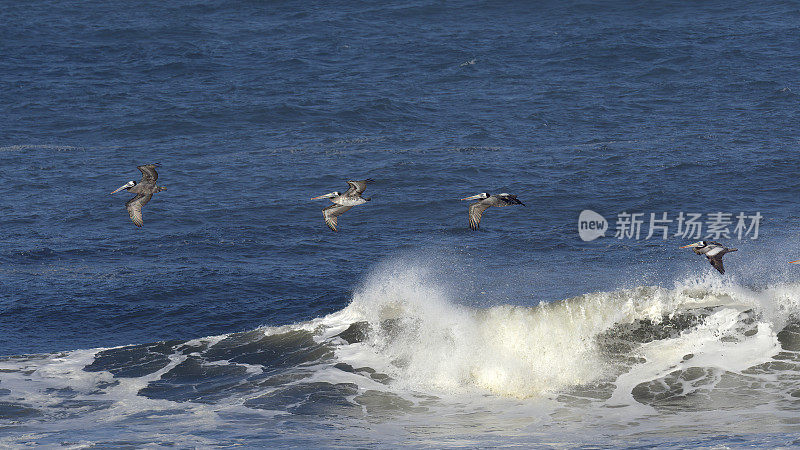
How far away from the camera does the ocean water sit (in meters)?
29.0

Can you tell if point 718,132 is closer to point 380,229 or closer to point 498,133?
point 498,133

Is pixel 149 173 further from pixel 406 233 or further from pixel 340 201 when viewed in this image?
pixel 406 233

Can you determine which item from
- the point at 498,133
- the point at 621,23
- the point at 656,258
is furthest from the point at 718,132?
the point at 621,23

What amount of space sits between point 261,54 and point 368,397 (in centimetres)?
4159

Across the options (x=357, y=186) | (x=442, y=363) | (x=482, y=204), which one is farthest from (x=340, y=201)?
(x=442, y=363)

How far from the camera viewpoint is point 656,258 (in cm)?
3841

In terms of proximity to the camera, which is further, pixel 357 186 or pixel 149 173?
pixel 357 186

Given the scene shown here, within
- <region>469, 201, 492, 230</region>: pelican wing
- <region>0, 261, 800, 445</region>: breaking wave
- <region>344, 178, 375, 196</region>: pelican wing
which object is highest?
<region>344, 178, 375, 196</region>: pelican wing

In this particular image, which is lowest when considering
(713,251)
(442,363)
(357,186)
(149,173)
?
(442,363)

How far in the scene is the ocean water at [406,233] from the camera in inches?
1142

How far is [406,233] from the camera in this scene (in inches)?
1655

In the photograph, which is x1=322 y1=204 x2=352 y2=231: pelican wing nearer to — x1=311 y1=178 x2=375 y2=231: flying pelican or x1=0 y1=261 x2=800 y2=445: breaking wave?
x1=311 y1=178 x2=375 y2=231: flying pelican

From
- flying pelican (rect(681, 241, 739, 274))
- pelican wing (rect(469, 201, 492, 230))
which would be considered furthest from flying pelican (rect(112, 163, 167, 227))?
flying pelican (rect(681, 241, 739, 274))

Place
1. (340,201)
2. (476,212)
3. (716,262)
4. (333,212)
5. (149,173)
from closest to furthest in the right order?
1. (149,173)
2. (716,262)
3. (476,212)
4. (340,201)
5. (333,212)
